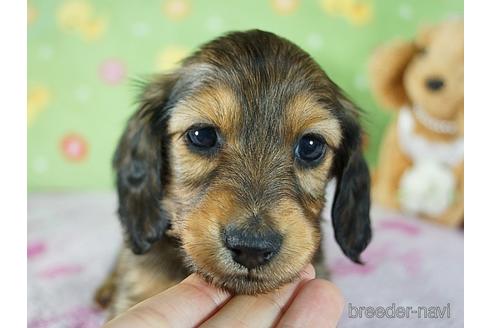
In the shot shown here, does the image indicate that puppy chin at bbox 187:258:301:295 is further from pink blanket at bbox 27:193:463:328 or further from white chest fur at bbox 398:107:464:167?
white chest fur at bbox 398:107:464:167

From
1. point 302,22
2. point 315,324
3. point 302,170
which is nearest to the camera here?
point 315,324

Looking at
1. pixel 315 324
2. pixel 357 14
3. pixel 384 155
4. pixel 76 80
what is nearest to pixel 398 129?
pixel 384 155

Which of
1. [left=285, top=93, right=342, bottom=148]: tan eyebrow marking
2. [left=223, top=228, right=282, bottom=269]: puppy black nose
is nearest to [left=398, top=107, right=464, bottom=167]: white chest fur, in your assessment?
[left=285, top=93, right=342, bottom=148]: tan eyebrow marking

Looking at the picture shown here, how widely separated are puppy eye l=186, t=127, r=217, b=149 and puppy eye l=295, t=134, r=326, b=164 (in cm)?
21

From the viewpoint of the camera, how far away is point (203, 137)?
4.74ft

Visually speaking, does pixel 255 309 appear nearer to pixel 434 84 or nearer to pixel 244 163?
pixel 244 163

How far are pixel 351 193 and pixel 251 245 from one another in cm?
58

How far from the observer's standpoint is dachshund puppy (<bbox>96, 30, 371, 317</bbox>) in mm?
1266

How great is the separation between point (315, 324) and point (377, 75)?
2.90 feet

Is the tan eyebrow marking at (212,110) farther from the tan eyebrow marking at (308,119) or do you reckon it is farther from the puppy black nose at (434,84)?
the puppy black nose at (434,84)

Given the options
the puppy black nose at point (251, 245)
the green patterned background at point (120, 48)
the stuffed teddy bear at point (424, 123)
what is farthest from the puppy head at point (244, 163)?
the stuffed teddy bear at point (424, 123)

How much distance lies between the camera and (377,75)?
1.89m
